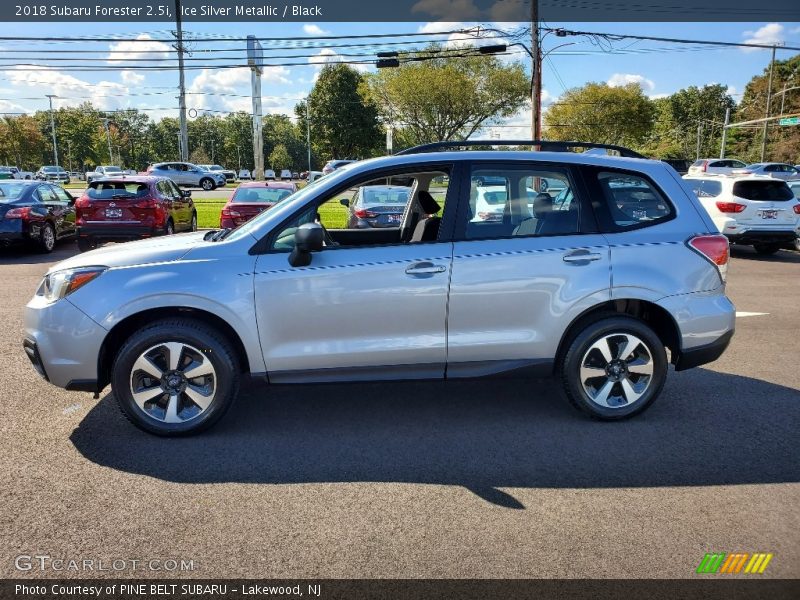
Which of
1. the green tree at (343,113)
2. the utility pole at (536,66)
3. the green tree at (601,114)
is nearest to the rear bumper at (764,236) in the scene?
the utility pole at (536,66)

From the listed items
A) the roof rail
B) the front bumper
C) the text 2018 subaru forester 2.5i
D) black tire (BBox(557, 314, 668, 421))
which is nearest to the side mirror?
the text 2018 subaru forester 2.5i

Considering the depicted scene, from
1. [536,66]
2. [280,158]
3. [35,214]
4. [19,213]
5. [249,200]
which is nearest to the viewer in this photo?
[19,213]

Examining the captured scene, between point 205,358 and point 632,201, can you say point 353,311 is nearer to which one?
point 205,358

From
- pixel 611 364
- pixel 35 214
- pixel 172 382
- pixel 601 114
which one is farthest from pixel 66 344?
pixel 601 114

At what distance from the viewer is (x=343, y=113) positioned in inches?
3029

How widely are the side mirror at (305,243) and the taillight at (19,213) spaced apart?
37.4ft

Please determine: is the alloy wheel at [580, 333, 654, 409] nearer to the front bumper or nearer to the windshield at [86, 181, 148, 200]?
the front bumper

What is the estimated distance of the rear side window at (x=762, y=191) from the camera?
13977 mm

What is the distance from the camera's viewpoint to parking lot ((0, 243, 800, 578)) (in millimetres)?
3035

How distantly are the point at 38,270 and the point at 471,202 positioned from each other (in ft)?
32.7

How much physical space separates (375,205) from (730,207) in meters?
7.65

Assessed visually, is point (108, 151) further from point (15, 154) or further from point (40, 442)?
point (40, 442)

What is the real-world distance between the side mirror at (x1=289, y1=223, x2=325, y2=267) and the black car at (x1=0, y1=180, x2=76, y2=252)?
11354mm

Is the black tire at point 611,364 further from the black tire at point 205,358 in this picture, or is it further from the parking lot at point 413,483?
the black tire at point 205,358
